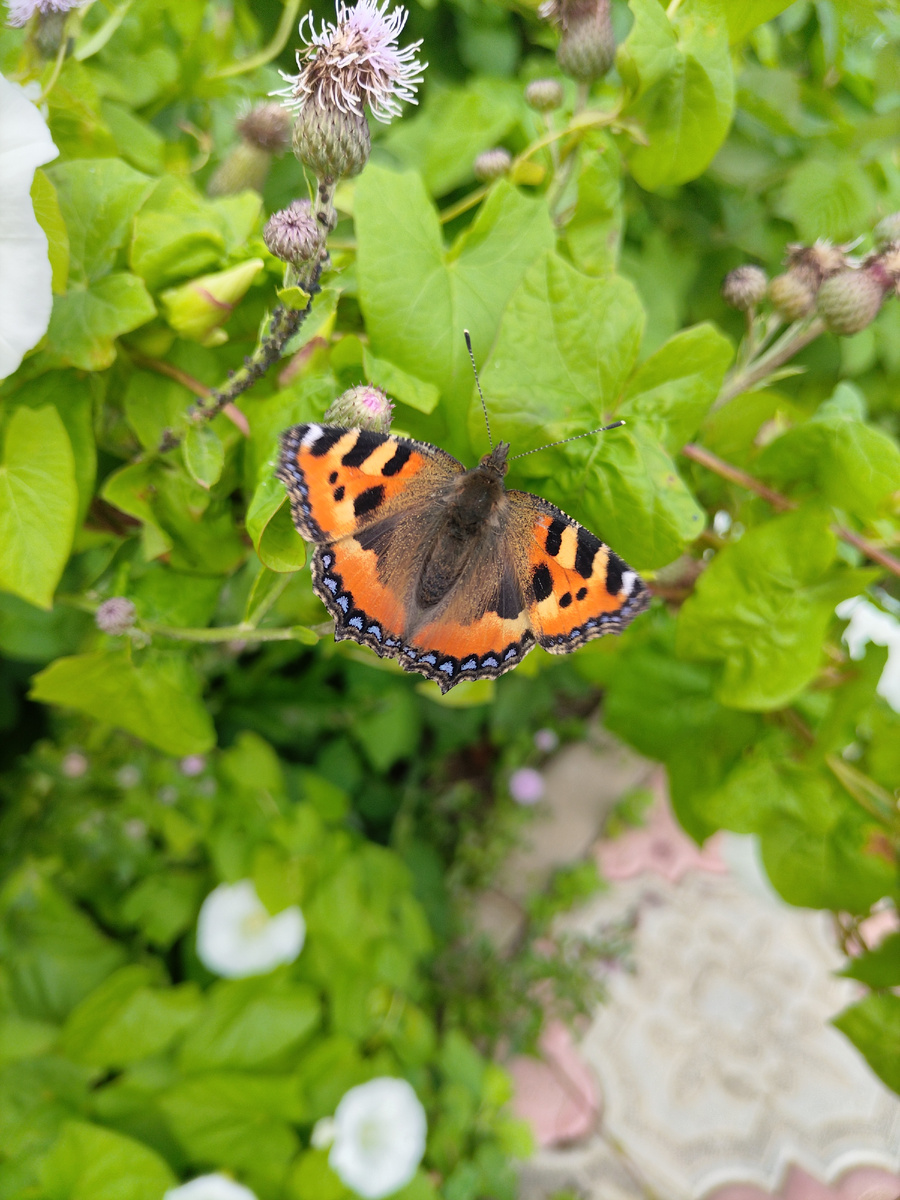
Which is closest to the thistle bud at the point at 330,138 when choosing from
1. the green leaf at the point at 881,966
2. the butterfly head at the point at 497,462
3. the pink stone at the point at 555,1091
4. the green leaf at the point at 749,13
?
the butterfly head at the point at 497,462

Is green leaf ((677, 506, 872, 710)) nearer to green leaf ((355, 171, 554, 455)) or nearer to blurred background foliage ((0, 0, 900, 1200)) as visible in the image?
blurred background foliage ((0, 0, 900, 1200))

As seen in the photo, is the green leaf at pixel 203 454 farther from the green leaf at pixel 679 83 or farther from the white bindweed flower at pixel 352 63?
the green leaf at pixel 679 83

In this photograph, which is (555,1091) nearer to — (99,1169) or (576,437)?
(99,1169)

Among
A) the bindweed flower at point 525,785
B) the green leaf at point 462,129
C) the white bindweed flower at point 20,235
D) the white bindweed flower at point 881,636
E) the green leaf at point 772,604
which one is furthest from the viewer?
the bindweed flower at point 525,785

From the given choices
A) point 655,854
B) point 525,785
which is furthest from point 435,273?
point 655,854

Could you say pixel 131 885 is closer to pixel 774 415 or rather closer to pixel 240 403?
pixel 240 403

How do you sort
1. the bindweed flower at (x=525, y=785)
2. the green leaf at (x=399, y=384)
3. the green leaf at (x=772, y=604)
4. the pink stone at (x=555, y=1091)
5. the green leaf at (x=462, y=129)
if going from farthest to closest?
the bindweed flower at (x=525, y=785)
the pink stone at (x=555, y=1091)
the green leaf at (x=462, y=129)
the green leaf at (x=772, y=604)
the green leaf at (x=399, y=384)
